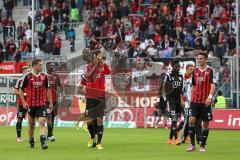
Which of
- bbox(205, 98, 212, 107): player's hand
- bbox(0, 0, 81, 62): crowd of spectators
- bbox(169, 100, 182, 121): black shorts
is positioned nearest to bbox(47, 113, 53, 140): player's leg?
bbox(169, 100, 182, 121): black shorts

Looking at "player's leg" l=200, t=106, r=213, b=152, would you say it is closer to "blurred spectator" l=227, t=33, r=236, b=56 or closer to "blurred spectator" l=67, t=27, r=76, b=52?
"blurred spectator" l=227, t=33, r=236, b=56

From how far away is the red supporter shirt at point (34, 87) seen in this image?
20.6 m

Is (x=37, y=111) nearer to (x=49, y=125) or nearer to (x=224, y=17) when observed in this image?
(x=49, y=125)

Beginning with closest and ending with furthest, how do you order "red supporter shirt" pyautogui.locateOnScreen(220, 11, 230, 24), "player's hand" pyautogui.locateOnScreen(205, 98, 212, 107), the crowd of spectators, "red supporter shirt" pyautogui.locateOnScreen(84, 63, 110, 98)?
1. "player's hand" pyautogui.locateOnScreen(205, 98, 212, 107)
2. "red supporter shirt" pyautogui.locateOnScreen(84, 63, 110, 98)
3. "red supporter shirt" pyautogui.locateOnScreen(220, 11, 230, 24)
4. the crowd of spectators

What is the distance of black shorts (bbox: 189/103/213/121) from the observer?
1942 cm

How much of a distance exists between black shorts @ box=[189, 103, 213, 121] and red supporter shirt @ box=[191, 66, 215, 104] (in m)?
0.12

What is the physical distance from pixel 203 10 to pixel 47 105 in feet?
69.4

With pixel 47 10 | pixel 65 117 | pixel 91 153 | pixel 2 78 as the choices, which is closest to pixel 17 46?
pixel 47 10

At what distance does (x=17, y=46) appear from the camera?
4812 centimetres

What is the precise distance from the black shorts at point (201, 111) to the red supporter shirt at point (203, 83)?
12cm

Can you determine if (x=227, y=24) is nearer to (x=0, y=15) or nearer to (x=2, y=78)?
(x=2, y=78)

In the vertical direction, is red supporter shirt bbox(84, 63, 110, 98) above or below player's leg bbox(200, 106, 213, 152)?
above

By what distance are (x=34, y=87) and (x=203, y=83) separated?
177 inches

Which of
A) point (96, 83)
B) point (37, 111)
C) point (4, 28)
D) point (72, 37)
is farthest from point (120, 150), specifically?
point (4, 28)
